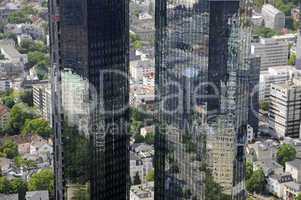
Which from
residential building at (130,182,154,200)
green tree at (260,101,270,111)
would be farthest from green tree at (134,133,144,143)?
green tree at (260,101,270,111)

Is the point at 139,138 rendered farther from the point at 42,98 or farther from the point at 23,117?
the point at 23,117

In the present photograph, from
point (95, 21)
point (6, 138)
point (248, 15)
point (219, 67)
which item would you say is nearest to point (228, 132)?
point (219, 67)

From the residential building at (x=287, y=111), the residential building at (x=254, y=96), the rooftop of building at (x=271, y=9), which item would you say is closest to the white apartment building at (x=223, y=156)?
the residential building at (x=254, y=96)

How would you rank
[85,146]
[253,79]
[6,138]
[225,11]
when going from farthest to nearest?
[253,79]
[6,138]
[85,146]
[225,11]

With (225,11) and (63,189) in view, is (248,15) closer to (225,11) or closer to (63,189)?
(225,11)

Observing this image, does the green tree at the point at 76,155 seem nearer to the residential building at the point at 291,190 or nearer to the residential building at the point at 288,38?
the residential building at the point at 291,190

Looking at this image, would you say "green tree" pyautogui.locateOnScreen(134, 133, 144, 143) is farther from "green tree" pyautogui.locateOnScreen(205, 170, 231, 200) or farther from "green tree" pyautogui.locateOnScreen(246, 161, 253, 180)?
"green tree" pyautogui.locateOnScreen(205, 170, 231, 200)
